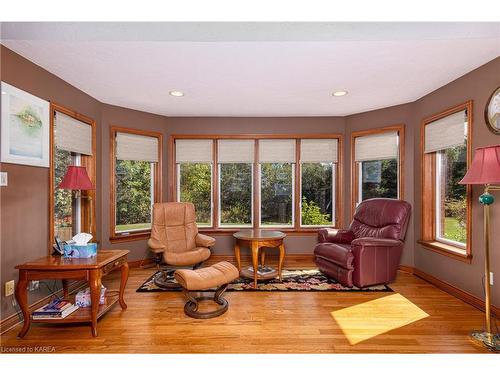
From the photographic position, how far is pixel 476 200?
112 inches

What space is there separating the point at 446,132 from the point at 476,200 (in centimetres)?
92

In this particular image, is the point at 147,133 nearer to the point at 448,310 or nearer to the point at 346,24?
the point at 346,24

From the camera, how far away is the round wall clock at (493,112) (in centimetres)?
258

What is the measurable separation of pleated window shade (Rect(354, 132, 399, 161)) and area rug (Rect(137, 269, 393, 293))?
6.54 feet

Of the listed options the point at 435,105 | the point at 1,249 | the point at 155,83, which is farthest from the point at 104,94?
the point at 435,105

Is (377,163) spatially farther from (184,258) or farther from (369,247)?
(184,258)

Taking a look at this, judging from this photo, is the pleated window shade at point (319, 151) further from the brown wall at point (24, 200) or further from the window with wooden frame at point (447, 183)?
the brown wall at point (24, 200)

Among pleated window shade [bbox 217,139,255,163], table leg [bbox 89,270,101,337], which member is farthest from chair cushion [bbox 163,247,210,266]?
pleated window shade [bbox 217,139,255,163]

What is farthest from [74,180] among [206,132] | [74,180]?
[206,132]

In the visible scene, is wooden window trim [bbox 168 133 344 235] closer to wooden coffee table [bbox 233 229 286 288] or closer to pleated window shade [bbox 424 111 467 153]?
wooden coffee table [bbox 233 229 286 288]

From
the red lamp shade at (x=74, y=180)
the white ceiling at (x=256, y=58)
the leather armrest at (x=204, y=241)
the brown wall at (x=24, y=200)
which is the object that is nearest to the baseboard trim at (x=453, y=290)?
the white ceiling at (x=256, y=58)

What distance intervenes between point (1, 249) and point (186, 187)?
2.72 m

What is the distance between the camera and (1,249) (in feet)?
7.55

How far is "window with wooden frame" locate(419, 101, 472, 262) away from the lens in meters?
3.02
